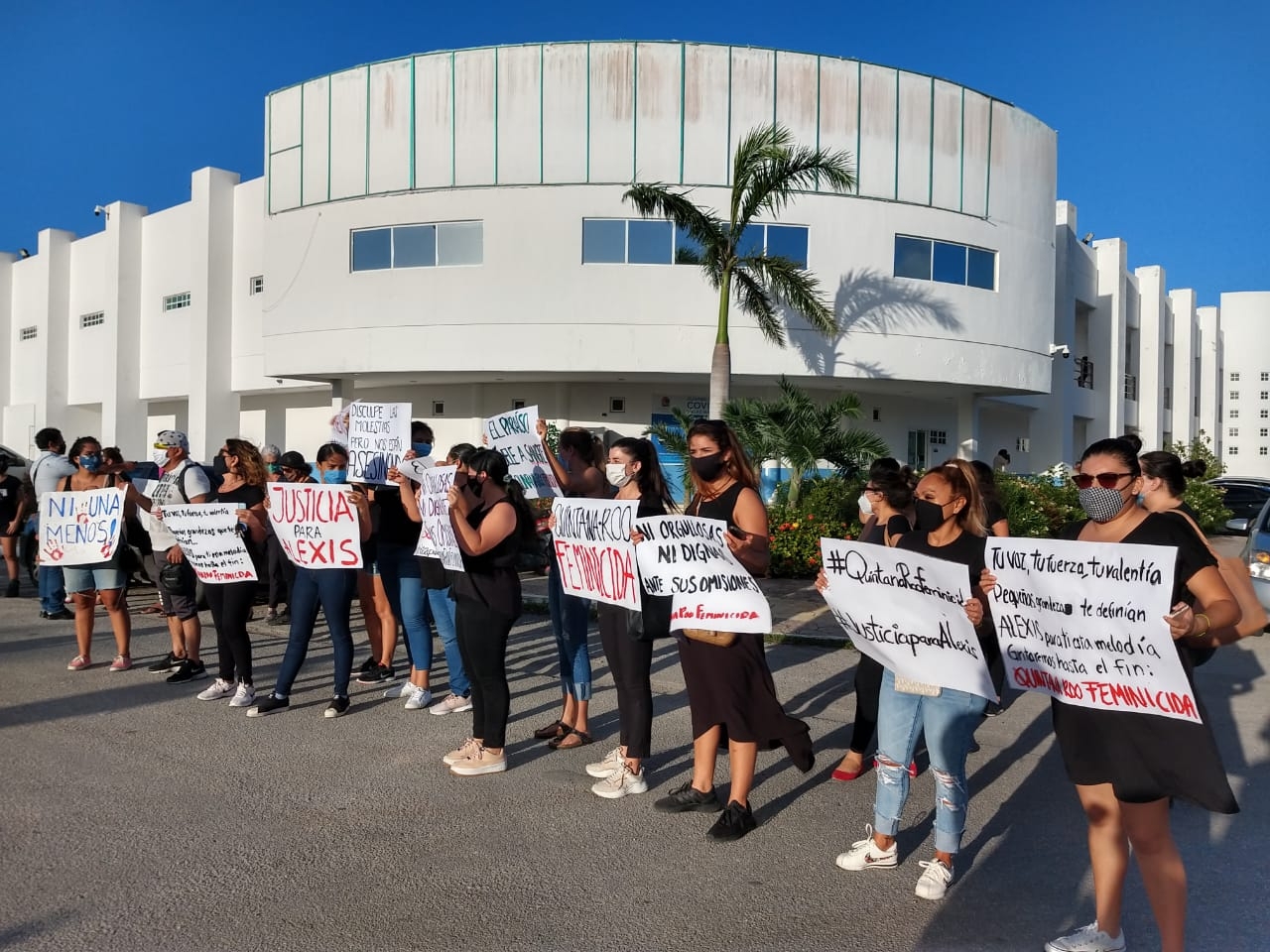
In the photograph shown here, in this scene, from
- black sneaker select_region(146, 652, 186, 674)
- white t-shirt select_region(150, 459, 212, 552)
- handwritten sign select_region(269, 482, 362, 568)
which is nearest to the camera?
handwritten sign select_region(269, 482, 362, 568)

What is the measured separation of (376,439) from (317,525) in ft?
3.22

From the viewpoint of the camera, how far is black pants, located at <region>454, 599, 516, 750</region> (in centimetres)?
563

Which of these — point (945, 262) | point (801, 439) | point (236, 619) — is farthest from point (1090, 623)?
point (945, 262)

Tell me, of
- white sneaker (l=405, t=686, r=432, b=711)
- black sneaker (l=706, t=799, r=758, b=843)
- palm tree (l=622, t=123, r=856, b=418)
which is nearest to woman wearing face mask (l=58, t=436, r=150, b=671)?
white sneaker (l=405, t=686, r=432, b=711)

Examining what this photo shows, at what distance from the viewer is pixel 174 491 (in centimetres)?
788

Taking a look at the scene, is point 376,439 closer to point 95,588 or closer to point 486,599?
point 486,599

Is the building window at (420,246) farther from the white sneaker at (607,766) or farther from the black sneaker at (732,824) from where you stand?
the black sneaker at (732,824)

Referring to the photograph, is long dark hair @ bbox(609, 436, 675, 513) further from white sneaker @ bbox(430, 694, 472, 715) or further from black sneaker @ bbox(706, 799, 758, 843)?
white sneaker @ bbox(430, 694, 472, 715)

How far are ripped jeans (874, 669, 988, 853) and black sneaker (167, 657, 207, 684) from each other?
577 centimetres

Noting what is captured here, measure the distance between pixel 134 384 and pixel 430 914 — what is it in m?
35.9

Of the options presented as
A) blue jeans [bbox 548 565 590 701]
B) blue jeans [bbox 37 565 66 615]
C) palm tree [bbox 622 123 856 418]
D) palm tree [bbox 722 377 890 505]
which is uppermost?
palm tree [bbox 622 123 856 418]

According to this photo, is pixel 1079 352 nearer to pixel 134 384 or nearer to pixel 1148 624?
pixel 134 384

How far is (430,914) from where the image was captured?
3924 mm

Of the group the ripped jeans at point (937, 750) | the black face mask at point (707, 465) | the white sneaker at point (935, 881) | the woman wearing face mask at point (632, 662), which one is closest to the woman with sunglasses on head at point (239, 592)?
the woman wearing face mask at point (632, 662)
